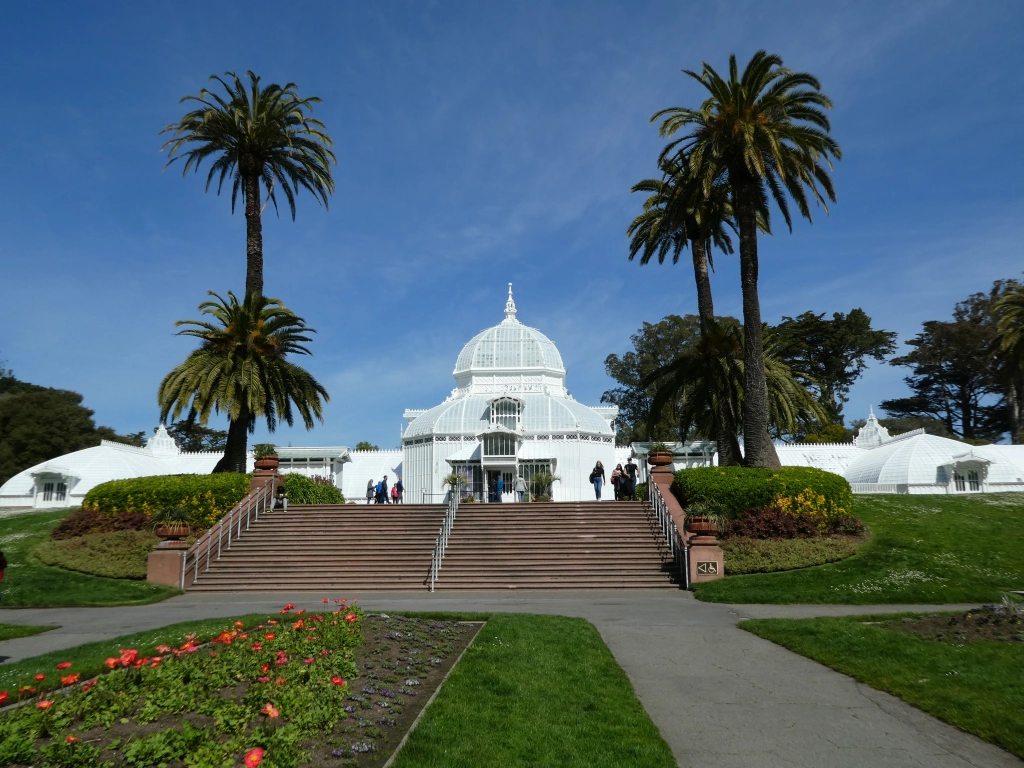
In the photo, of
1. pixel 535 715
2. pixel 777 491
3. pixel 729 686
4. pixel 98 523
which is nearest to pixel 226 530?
pixel 98 523

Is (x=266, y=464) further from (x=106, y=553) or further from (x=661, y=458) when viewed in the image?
(x=661, y=458)

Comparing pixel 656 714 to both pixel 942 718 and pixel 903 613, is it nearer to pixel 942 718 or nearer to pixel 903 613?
pixel 942 718

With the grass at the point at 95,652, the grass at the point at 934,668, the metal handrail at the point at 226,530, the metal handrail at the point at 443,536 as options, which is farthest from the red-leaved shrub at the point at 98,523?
the grass at the point at 934,668

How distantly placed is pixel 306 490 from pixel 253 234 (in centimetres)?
1031

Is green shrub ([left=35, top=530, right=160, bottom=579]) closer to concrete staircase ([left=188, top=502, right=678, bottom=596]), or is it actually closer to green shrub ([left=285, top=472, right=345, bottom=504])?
concrete staircase ([left=188, top=502, right=678, bottom=596])

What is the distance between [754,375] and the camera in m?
23.3

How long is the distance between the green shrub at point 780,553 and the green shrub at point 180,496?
1588cm

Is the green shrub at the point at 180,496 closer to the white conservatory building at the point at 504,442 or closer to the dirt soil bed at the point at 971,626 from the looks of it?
the white conservatory building at the point at 504,442

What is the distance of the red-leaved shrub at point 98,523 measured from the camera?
893 inches

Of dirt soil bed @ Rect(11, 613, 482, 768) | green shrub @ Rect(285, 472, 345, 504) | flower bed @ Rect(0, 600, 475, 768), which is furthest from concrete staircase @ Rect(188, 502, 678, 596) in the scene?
flower bed @ Rect(0, 600, 475, 768)

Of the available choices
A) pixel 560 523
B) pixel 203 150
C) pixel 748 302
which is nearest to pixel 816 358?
pixel 748 302

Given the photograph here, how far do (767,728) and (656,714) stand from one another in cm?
106

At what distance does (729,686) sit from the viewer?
8242mm

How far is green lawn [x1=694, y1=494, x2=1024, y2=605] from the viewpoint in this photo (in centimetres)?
1555
